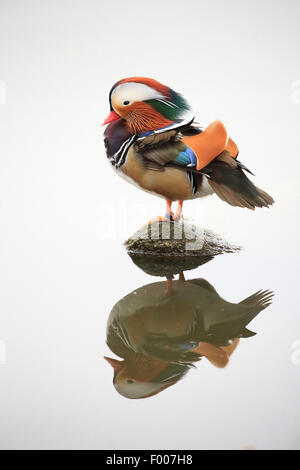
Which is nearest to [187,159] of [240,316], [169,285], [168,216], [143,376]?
[168,216]

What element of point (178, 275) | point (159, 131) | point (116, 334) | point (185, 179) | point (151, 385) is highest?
point (159, 131)

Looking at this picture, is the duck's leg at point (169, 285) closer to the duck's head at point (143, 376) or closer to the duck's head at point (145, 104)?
the duck's head at point (143, 376)

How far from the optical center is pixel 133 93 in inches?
79.8

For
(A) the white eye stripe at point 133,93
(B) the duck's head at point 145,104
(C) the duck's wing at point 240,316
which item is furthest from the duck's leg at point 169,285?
(A) the white eye stripe at point 133,93

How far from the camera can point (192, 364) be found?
3.54 ft

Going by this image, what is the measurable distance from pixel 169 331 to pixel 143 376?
0.23 metres

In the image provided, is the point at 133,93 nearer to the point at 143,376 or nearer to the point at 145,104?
the point at 145,104

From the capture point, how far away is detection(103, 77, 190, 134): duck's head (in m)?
2.03

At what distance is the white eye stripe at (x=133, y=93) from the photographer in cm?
202

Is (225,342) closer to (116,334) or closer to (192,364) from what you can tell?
(192,364)

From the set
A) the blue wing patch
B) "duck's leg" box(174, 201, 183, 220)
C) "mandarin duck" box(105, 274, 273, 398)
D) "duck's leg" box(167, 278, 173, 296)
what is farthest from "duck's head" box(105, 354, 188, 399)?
"duck's leg" box(174, 201, 183, 220)

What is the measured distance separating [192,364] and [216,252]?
1.11m

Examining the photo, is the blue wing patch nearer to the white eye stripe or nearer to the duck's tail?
the duck's tail

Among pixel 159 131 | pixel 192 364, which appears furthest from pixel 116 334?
pixel 159 131
